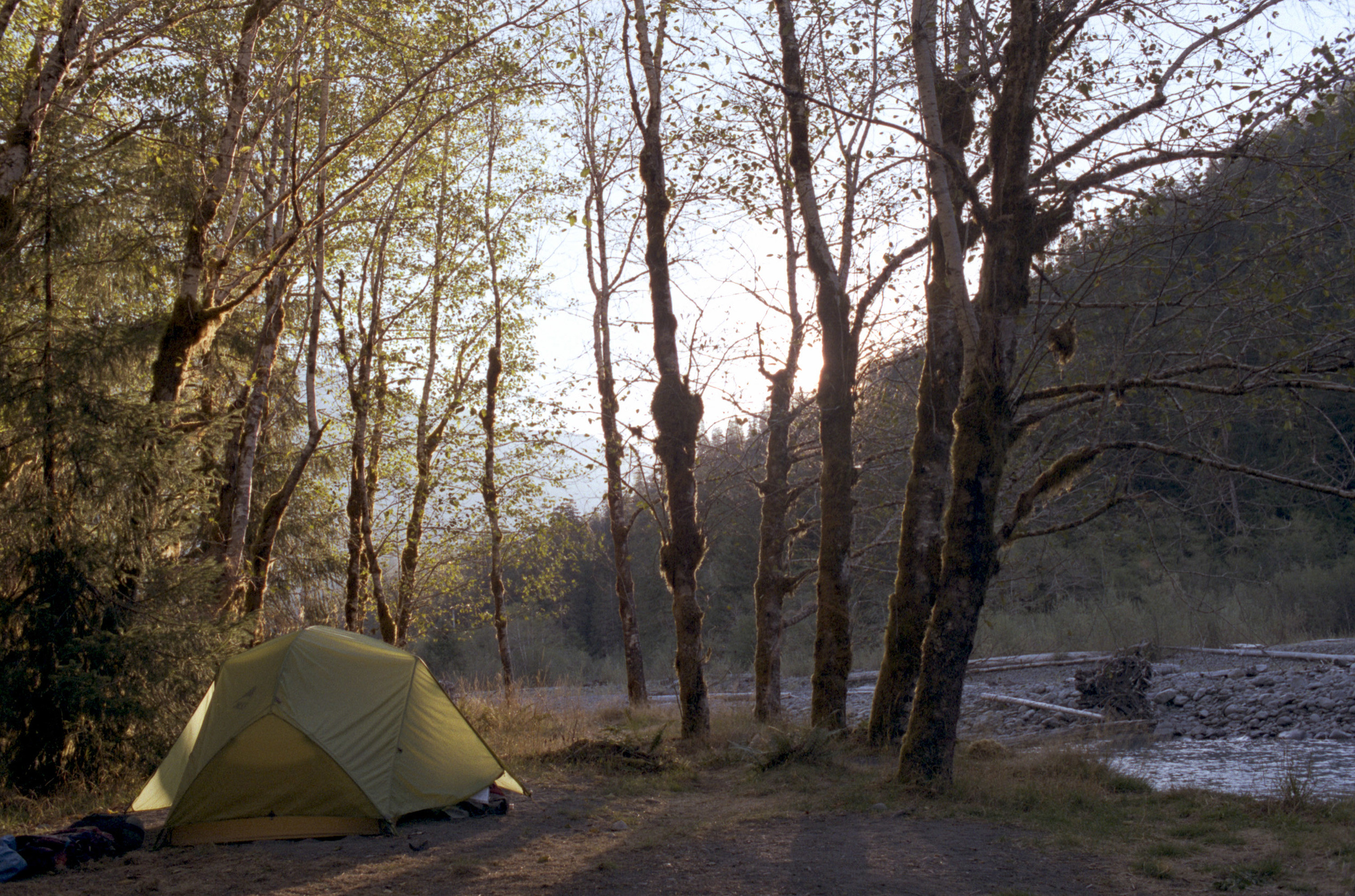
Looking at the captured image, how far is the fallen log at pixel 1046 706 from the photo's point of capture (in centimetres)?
1501

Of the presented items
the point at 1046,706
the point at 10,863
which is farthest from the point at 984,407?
the point at 1046,706

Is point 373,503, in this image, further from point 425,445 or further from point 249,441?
point 249,441

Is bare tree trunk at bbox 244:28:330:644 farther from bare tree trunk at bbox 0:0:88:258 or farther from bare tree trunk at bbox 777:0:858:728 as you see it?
bare tree trunk at bbox 777:0:858:728

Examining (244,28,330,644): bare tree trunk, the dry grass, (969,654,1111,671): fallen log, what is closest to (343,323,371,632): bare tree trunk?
(244,28,330,644): bare tree trunk

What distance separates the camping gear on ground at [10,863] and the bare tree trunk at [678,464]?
6.84 metres

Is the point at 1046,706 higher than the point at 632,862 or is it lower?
lower

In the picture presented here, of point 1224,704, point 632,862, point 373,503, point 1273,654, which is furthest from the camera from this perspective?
point 373,503

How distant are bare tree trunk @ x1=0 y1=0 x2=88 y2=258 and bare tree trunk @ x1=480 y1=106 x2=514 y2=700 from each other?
9.58 metres

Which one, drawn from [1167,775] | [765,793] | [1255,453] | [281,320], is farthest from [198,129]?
[1255,453]

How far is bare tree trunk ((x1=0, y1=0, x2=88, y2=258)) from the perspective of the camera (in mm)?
8180

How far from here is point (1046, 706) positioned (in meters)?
15.9

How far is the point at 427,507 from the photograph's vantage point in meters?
19.2

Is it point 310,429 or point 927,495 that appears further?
point 310,429

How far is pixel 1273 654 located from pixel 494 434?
16778 millimetres
